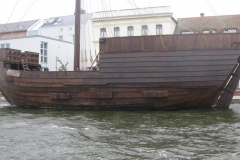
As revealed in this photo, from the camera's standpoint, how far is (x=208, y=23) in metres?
26.1

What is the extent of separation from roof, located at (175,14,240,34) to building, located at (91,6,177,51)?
2.97 ft

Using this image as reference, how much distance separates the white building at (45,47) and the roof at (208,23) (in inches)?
445

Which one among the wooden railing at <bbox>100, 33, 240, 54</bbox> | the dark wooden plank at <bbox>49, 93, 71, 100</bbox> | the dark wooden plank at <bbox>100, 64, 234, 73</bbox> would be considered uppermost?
the wooden railing at <bbox>100, 33, 240, 54</bbox>

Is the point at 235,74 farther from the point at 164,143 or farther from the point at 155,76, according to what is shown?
the point at 164,143

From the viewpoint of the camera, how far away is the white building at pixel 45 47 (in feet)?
87.8

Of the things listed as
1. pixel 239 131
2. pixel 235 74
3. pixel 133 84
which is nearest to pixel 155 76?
pixel 133 84

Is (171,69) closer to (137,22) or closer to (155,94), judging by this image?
(155,94)

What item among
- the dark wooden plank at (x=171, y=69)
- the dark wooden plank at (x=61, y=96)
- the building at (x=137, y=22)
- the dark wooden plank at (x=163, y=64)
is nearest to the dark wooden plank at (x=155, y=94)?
the dark wooden plank at (x=171, y=69)

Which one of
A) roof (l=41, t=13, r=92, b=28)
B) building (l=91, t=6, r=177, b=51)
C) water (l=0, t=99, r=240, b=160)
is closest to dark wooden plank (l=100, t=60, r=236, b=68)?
water (l=0, t=99, r=240, b=160)

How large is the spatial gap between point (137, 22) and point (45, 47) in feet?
28.9

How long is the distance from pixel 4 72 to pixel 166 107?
293 inches

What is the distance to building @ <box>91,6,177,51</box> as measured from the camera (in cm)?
2575

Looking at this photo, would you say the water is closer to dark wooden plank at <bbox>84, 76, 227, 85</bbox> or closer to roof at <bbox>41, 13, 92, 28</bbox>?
dark wooden plank at <bbox>84, 76, 227, 85</bbox>

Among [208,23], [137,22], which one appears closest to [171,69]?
[137,22]
